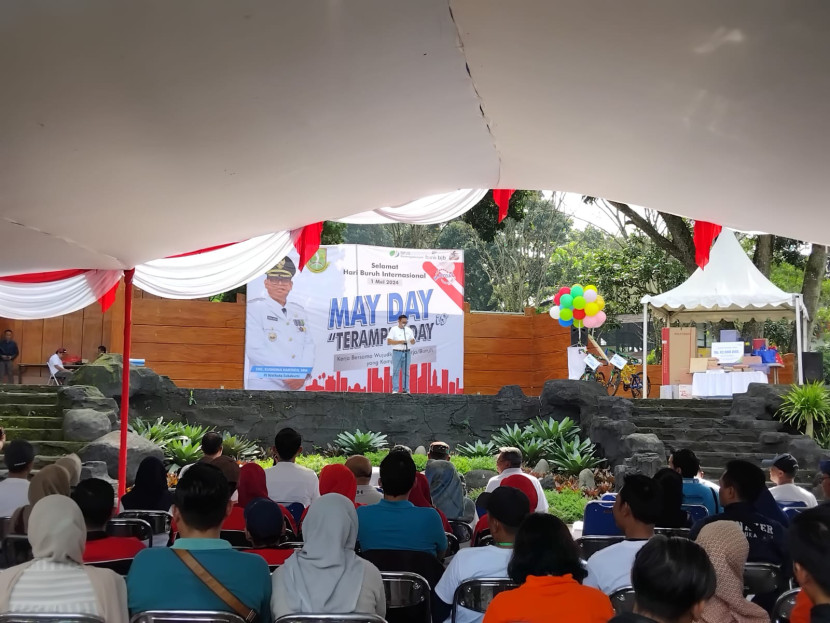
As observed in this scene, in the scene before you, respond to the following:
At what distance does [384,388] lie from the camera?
46.2 feet

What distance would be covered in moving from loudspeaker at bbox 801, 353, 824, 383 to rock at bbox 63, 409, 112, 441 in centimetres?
967

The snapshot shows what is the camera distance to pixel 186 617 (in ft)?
7.29

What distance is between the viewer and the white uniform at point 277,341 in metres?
13.7

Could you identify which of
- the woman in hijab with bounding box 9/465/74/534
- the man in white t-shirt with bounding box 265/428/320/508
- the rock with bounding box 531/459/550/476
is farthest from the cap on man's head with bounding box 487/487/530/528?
the rock with bounding box 531/459/550/476

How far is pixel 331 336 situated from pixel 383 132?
9.84 meters

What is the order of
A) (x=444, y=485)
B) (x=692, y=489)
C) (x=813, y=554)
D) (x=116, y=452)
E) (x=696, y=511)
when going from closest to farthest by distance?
(x=813, y=554) < (x=696, y=511) < (x=692, y=489) < (x=444, y=485) < (x=116, y=452)

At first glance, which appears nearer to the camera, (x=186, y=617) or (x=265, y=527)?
(x=186, y=617)

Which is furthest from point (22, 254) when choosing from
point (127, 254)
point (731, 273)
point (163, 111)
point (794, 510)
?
point (731, 273)

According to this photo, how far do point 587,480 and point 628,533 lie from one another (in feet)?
24.7

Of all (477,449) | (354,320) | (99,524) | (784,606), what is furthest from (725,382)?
(99,524)

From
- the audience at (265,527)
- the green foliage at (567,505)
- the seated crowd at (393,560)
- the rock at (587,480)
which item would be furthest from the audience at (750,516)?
the rock at (587,480)

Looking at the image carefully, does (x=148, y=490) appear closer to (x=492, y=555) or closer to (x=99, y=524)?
(x=99, y=524)

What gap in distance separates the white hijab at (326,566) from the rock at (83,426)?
808 cm

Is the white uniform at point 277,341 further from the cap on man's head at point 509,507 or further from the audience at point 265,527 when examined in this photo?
the cap on man's head at point 509,507
